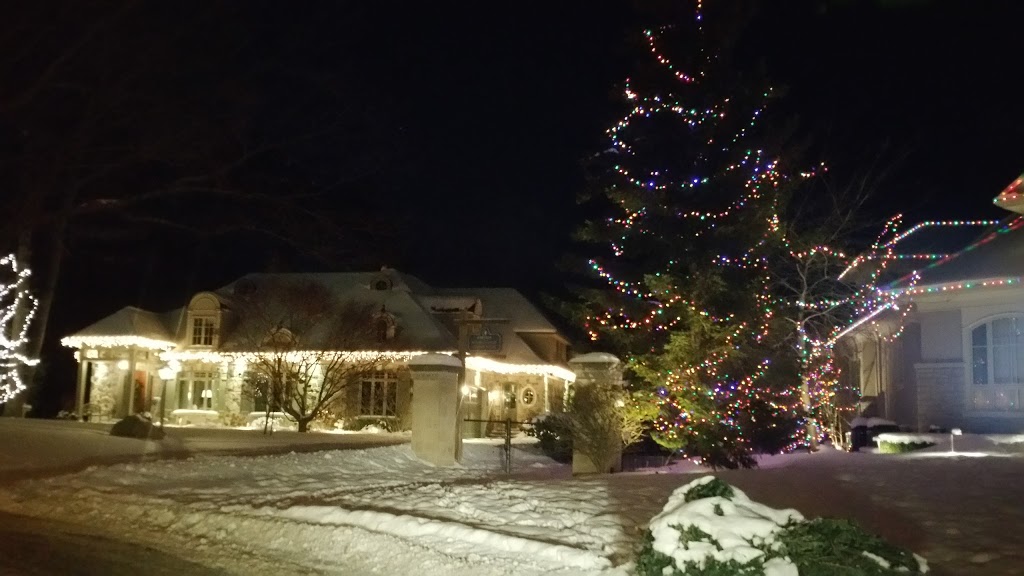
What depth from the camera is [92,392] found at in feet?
118

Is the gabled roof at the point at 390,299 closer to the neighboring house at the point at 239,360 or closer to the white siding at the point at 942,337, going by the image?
the neighboring house at the point at 239,360

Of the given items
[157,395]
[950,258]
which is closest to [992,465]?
[950,258]

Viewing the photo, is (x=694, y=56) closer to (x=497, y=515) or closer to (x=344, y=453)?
(x=344, y=453)

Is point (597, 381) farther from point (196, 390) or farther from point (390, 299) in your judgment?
point (196, 390)

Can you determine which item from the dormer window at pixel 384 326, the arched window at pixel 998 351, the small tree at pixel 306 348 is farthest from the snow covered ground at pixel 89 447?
the arched window at pixel 998 351

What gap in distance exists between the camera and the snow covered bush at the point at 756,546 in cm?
610

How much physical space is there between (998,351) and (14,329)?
98.7 ft

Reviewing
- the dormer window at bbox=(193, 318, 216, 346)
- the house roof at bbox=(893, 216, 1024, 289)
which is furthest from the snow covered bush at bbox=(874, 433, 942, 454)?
the dormer window at bbox=(193, 318, 216, 346)

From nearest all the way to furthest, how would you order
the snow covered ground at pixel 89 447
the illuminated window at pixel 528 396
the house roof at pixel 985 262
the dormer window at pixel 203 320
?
the snow covered ground at pixel 89 447, the house roof at pixel 985 262, the dormer window at pixel 203 320, the illuminated window at pixel 528 396

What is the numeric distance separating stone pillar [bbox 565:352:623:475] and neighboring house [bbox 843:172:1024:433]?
7.54 meters

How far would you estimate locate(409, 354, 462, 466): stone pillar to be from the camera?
18.3 m

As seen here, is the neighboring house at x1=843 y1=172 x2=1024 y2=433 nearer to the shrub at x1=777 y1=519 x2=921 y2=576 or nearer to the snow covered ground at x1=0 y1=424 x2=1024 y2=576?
the snow covered ground at x1=0 y1=424 x2=1024 y2=576

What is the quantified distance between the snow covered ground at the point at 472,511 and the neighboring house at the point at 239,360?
56.8ft

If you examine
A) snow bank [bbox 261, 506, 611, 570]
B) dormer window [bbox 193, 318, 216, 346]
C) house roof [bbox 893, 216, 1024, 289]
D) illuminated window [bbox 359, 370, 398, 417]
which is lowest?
snow bank [bbox 261, 506, 611, 570]
